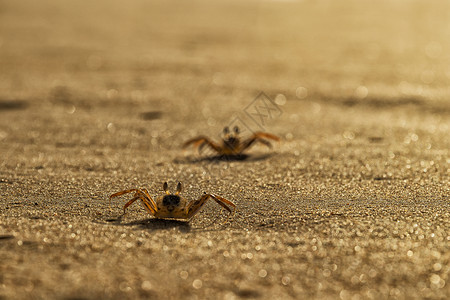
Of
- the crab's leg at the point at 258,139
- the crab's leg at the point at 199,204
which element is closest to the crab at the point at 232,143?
the crab's leg at the point at 258,139

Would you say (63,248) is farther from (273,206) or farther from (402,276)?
(402,276)

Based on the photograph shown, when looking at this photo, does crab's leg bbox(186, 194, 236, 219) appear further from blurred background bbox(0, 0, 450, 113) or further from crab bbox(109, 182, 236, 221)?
blurred background bbox(0, 0, 450, 113)

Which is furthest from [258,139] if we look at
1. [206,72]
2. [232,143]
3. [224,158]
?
[206,72]

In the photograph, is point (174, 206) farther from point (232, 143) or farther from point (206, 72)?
point (206, 72)

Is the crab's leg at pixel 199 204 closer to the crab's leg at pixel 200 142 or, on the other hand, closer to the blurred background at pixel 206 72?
the crab's leg at pixel 200 142

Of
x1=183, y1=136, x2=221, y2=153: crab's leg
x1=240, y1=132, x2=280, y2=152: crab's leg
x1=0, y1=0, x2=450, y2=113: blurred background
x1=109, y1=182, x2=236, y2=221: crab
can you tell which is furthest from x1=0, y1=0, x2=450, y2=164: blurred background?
x1=109, y1=182, x2=236, y2=221: crab

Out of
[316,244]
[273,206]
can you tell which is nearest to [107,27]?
[273,206]

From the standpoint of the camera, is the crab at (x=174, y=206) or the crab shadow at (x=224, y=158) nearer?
the crab at (x=174, y=206)
